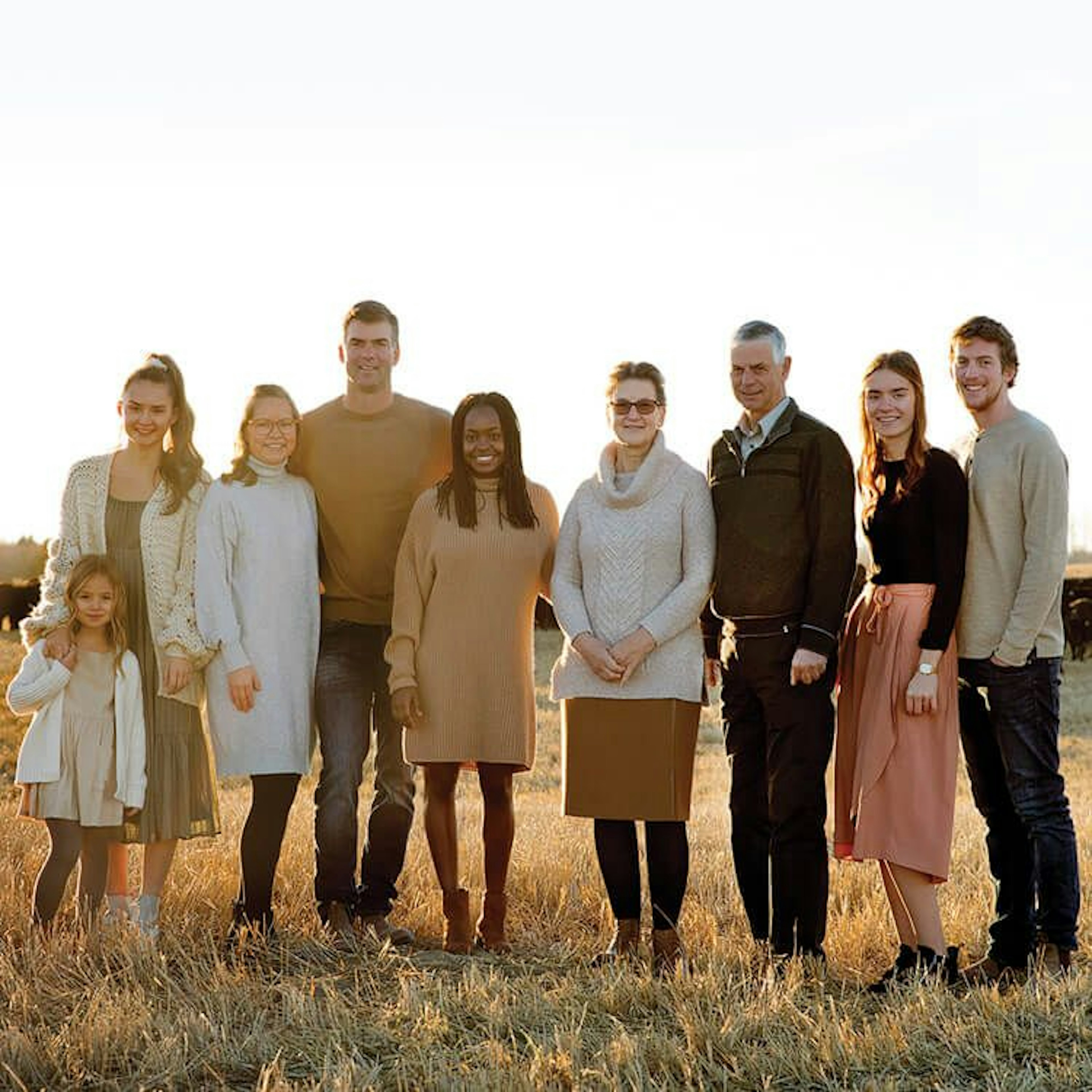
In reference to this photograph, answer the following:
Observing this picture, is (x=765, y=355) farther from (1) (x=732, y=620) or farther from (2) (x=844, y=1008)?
(2) (x=844, y=1008)

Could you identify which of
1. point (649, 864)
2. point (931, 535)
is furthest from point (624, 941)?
point (931, 535)

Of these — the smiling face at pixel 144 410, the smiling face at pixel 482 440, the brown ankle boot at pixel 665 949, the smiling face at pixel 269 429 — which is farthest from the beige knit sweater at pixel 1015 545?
the smiling face at pixel 144 410

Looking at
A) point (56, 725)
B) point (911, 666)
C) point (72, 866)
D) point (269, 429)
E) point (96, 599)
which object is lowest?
point (72, 866)

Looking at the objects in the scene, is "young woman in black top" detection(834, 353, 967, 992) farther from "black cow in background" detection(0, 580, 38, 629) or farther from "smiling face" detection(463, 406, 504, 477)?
"black cow in background" detection(0, 580, 38, 629)

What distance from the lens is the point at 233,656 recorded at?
5867 mm

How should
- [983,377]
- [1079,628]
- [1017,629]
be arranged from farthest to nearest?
[1079,628] < [983,377] < [1017,629]

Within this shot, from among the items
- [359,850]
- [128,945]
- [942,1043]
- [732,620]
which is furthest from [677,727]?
[359,850]

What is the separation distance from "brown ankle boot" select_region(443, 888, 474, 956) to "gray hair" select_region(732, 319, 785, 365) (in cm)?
265

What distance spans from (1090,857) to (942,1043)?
4.28 m

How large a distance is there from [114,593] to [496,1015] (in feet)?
8.30

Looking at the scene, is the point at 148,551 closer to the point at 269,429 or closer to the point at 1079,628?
the point at 269,429

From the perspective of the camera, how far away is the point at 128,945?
5414 mm

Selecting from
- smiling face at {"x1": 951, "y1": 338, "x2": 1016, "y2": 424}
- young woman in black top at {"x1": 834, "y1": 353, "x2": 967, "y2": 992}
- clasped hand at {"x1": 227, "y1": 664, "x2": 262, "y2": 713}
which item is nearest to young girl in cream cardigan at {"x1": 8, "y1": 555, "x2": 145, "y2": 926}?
clasped hand at {"x1": 227, "y1": 664, "x2": 262, "y2": 713}

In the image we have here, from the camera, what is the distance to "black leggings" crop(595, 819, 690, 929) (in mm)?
5734
